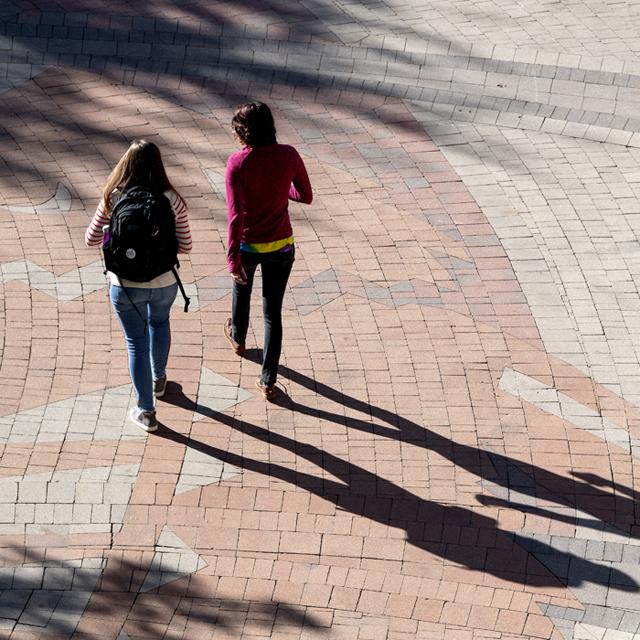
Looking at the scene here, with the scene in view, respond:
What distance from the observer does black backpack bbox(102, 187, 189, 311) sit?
535 cm

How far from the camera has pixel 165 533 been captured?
227 inches

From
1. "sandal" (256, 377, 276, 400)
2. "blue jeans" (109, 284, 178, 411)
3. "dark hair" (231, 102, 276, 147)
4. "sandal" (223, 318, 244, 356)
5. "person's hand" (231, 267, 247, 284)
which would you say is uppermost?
"dark hair" (231, 102, 276, 147)

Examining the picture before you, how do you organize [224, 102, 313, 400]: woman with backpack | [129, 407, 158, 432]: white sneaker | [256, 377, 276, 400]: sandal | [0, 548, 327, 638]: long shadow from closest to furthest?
[0, 548, 327, 638]: long shadow, [224, 102, 313, 400]: woman with backpack, [129, 407, 158, 432]: white sneaker, [256, 377, 276, 400]: sandal

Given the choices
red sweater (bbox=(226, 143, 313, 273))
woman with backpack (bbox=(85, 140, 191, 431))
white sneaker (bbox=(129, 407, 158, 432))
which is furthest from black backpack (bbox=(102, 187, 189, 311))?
white sneaker (bbox=(129, 407, 158, 432))

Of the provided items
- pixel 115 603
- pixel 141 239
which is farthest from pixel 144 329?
pixel 115 603

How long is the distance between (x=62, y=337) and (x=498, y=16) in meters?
6.21

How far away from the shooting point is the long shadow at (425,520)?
5.73 metres

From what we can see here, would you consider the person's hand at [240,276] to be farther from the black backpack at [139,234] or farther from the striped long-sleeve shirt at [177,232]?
the black backpack at [139,234]

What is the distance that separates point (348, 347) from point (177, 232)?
1798mm

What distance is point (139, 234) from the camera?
5.36 metres

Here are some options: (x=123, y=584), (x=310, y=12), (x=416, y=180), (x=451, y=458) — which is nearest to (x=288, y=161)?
(x=451, y=458)

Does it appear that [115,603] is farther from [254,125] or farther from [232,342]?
[254,125]

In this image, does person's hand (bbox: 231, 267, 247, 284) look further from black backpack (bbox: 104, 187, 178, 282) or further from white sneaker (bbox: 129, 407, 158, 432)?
white sneaker (bbox: 129, 407, 158, 432)

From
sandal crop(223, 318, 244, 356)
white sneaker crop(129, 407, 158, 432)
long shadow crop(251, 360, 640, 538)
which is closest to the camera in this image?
long shadow crop(251, 360, 640, 538)
